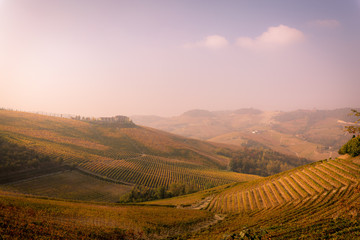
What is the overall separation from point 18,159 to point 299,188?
372ft

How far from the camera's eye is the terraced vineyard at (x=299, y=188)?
2869 cm

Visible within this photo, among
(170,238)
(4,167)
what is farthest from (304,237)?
(4,167)

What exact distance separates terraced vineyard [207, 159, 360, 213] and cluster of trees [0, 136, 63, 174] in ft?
283

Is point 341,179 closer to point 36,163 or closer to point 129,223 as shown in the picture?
point 129,223

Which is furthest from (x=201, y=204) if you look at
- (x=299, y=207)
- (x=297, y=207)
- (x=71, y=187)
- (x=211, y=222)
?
(x=71, y=187)

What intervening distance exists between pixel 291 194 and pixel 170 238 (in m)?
23.4

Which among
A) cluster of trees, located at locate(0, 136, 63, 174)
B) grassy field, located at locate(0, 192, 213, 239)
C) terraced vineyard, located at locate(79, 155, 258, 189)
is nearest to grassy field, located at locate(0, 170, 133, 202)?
cluster of trees, located at locate(0, 136, 63, 174)

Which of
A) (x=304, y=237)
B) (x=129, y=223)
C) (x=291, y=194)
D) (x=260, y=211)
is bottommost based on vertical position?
(x=129, y=223)

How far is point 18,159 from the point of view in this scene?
8631 centimetres

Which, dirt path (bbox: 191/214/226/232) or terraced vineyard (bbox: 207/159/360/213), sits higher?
terraced vineyard (bbox: 207/159/360/213)

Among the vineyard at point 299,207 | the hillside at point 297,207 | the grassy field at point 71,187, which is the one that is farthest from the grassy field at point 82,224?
the grassy field at point 71,187

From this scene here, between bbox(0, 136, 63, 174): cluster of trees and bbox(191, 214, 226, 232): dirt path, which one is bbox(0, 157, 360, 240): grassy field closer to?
bbox(191, 214, 226, 232): dirt path

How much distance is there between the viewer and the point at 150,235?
2514 cm

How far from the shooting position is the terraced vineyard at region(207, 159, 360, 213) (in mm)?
28688
